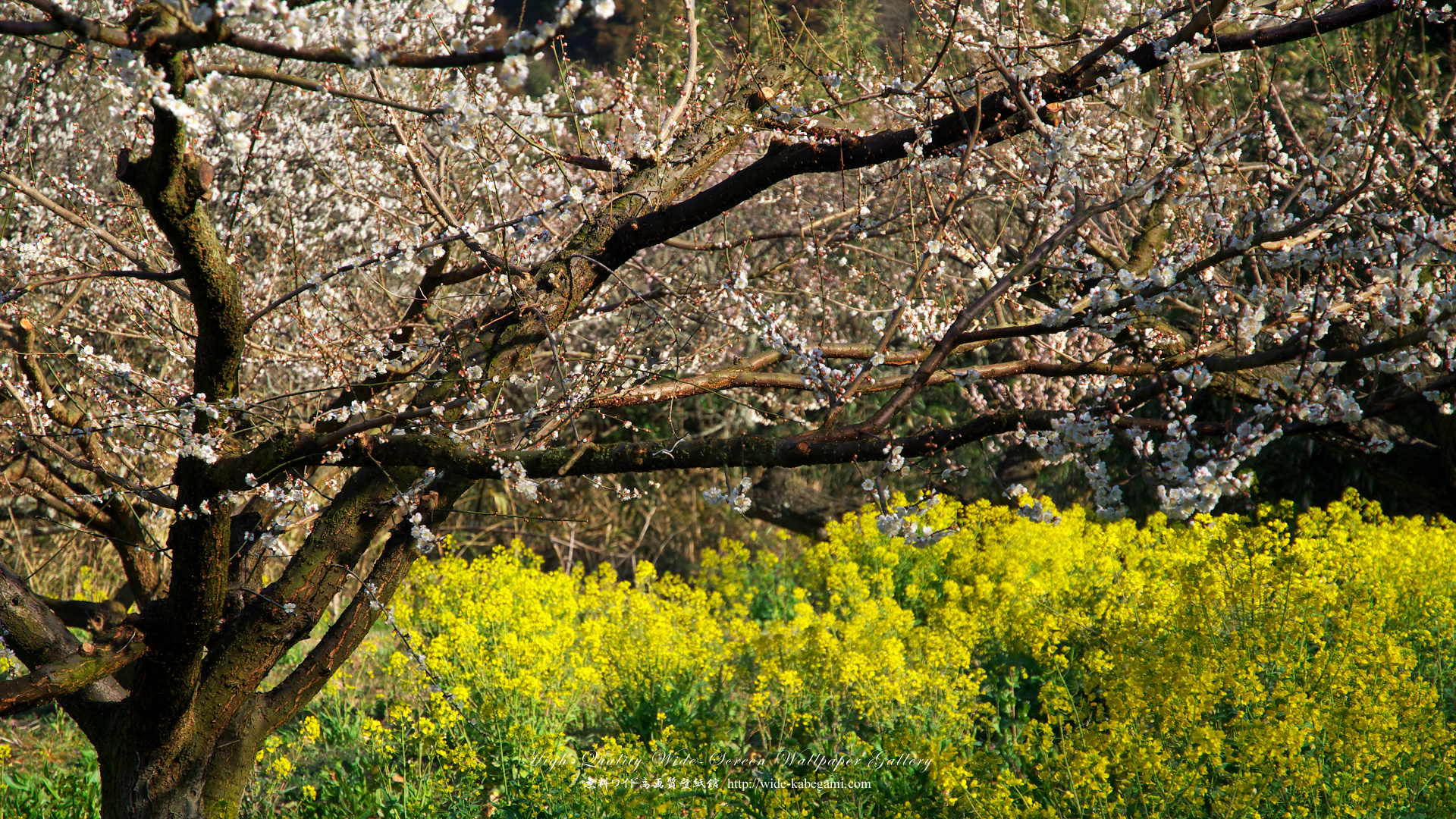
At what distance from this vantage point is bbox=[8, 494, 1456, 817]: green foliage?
10.6ft

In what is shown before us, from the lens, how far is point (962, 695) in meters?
4.49

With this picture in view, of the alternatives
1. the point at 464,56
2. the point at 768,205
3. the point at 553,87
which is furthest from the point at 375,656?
the point at 464,56

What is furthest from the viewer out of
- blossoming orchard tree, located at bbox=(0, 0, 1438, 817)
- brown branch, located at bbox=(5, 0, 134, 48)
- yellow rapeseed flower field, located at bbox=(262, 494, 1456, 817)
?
yellow rapeseed flower field, located at bbox=(262, 494, 1456, 817)

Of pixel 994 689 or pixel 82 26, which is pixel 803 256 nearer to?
pixel 994 689

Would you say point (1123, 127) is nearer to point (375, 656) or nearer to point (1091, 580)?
point (1091, 580)

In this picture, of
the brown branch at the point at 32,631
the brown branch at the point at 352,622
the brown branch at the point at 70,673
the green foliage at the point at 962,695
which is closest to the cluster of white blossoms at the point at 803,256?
the brown branch at the point at 352,622

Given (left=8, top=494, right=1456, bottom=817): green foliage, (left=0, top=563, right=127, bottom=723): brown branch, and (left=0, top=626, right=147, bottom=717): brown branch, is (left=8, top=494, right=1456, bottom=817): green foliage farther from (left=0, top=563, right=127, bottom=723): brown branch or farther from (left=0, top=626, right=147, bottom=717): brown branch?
(left=0, top=563, right=127, bottom=723): brown branch

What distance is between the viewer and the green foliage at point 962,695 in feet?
10.6

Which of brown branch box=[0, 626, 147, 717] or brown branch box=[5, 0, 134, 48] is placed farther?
brown branch box=[0, 626, 147, 717]

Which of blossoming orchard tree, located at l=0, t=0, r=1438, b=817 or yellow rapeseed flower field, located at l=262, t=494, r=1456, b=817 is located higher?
blossoming orchard tree, located at l=0, t=0, r=1438, b=817

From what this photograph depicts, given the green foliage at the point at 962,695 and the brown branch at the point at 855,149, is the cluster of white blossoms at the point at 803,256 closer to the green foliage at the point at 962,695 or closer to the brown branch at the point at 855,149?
the brown branch at the point at 855,149

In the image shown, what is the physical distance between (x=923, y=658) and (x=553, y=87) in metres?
5.18

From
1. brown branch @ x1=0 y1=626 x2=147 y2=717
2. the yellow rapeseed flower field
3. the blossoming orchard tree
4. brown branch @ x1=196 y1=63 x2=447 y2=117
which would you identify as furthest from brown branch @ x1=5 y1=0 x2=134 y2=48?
the yellow rapeseed flower field

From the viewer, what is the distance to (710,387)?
2.93 m
